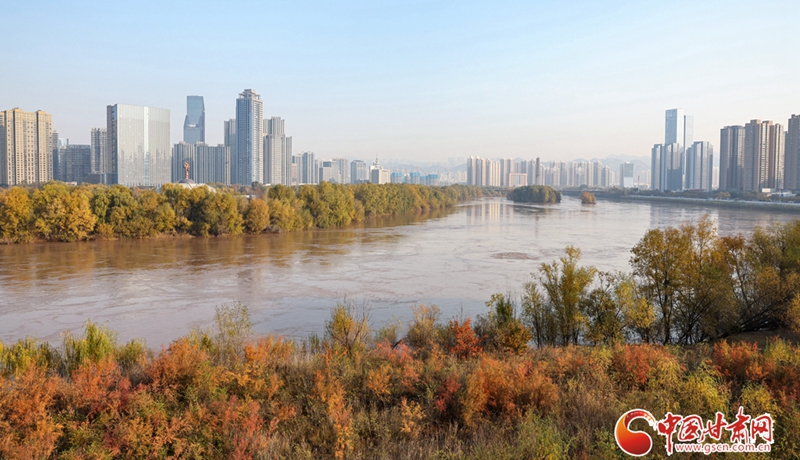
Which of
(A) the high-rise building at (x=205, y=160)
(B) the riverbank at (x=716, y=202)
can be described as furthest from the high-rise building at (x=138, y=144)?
(B) the riverbank at (x=716, y=202)

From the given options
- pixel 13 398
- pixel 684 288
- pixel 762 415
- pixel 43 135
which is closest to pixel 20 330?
pixel 13 398

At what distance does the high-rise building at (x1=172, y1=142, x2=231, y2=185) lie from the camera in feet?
354

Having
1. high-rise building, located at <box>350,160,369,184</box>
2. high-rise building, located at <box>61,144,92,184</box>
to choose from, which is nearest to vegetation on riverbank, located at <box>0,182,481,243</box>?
high-rise building, located at <box>61,144,92,184</box>

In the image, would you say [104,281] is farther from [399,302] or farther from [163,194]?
[163,194]

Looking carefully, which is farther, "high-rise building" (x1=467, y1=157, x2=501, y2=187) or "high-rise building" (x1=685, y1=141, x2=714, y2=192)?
"high-rise building" (x1=467, y1=157, x2=501, y2=187)

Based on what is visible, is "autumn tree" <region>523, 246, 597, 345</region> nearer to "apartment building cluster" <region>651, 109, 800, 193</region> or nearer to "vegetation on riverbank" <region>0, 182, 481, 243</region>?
"vegetation on riverbank" <region>0, 182, 481, 243</region>

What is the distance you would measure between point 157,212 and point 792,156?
72.7 meters

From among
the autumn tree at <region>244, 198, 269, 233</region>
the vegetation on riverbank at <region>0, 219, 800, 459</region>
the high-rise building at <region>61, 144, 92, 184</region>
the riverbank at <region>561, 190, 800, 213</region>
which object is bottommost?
the vegetation on riverbank at <region>0, 219, 800, 459</region>

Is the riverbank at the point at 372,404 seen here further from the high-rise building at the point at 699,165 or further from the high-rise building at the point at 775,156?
the high-rise building at the point at 699,165

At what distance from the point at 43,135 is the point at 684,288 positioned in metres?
76.5

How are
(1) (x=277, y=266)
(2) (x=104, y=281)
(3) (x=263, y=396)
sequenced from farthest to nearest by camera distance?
(1) (x=277, y=266)
(2) (x=104, y=281)
(3) (x=263, y=396)

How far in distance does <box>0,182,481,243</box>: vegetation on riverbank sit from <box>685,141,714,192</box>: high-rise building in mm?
117821

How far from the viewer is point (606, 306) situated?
9586 millimetres

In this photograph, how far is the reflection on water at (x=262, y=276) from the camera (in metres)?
11.7
